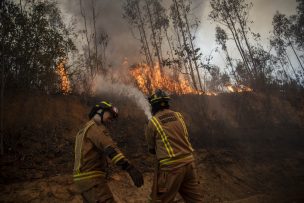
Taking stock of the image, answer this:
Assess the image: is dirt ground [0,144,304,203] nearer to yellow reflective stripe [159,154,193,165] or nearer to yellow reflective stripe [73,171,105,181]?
yellow reflective stripe [73,171,105,181]

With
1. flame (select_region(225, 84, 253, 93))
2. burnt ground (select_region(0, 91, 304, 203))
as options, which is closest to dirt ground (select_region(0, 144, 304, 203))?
burnt ground (select_region(0, 91, 304, 203))

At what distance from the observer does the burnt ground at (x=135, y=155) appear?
8281mm

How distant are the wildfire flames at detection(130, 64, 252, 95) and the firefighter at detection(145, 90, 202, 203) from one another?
12318mm

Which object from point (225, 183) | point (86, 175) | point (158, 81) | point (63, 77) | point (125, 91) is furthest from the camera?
point (158, 81)

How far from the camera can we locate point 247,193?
10.3 metres

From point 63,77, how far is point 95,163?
12009 mm

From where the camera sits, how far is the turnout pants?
4.12 m

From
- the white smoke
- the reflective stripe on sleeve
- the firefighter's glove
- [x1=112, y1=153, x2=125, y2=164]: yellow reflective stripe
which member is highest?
the white smoke

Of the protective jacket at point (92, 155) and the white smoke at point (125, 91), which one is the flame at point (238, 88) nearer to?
the white smoke at point (125, 91)

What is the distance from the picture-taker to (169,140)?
431cm

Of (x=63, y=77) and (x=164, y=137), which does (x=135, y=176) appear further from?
(x=63, y=77)

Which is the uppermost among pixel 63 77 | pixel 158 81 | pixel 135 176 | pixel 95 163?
pixel 158 81

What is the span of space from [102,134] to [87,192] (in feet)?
3.01

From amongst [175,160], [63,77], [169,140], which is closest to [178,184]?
[175,160]
